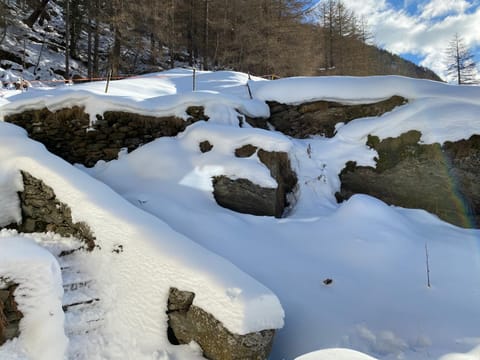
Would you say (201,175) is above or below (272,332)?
above

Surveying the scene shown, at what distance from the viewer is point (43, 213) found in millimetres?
4562

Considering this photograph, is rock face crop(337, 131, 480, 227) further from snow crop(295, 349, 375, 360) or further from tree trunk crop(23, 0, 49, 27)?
tree trunk crop(23, 0, 49, 27)

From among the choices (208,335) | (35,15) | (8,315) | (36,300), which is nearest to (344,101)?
(208,335)

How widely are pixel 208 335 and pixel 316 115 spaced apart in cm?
610

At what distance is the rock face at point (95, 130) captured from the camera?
21.2ft

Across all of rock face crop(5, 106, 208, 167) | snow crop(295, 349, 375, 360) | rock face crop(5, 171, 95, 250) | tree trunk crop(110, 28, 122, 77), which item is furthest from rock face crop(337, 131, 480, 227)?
tree trunk crop(110, 28, 122, 77)

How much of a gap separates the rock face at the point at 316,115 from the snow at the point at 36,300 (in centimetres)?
506

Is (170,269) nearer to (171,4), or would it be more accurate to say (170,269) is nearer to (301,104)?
(301,104)

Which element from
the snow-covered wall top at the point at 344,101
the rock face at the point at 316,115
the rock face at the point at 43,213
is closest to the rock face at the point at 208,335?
the rock face at the point at 43,213

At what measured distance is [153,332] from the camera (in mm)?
2824

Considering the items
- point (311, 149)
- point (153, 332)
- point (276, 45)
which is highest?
point (276, 45)

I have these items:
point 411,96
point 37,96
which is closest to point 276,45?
point 411,96

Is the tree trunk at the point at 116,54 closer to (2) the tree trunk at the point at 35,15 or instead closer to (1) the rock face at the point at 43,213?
(2) the tree trunk at the point at 35,15

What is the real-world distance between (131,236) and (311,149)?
15.3 ft
